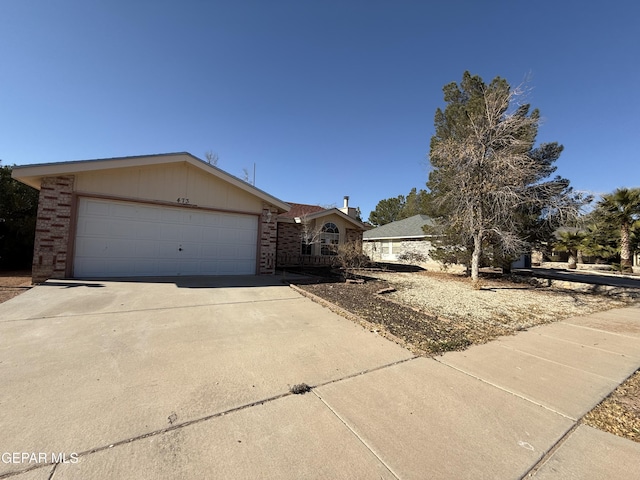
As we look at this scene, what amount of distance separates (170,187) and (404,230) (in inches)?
706

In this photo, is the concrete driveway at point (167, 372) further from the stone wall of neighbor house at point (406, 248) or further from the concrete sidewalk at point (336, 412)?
the stone wall of neighbor house at point (406, 248)

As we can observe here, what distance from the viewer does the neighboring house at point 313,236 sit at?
15.7 metres

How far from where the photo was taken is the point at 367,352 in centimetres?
386

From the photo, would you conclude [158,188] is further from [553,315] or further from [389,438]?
→ [553,315]

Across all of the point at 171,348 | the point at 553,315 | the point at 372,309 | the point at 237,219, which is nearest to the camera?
the point at 171,348

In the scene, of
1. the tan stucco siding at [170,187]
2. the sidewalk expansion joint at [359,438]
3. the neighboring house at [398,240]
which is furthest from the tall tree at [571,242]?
Result: the sidewalk expansion joint at [359,438]

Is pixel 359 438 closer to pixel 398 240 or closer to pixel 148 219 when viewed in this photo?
pixel 148 219

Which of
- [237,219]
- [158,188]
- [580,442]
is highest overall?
[158,188]

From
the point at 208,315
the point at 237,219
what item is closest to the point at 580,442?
the point at 208,315

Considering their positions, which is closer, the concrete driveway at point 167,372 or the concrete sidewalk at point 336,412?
the concrete sidewalk at point 336,412

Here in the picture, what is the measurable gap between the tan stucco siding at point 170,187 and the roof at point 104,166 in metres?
0.30

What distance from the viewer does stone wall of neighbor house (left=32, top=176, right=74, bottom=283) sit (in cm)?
791

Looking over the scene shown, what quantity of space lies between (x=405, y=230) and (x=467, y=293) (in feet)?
46.5

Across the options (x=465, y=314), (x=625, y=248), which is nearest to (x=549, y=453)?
(x=465, y=314)
